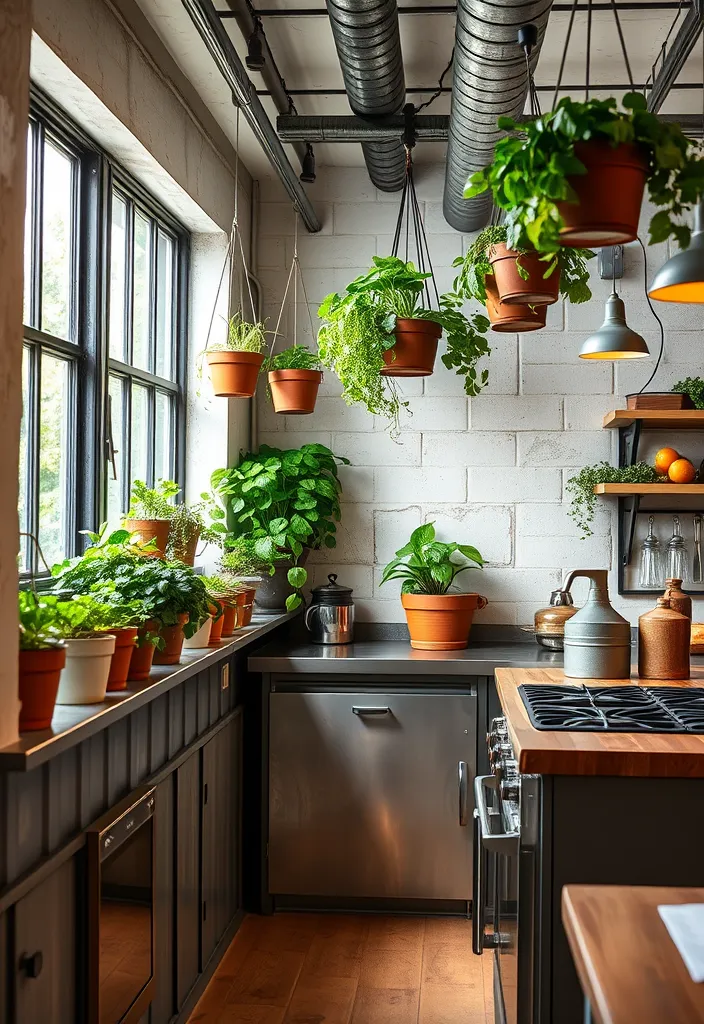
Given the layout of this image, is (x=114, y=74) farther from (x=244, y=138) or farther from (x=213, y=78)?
(x=244, y=138)

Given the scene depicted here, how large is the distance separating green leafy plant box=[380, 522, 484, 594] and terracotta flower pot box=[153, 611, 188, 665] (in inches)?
60.2

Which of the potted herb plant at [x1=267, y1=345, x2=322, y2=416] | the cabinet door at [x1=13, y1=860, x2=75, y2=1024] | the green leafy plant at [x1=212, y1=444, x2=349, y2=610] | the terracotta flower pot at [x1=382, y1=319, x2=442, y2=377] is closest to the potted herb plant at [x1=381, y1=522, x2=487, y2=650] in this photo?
the green leafy plant at [x1=212, y1=444, x2=349, y2=610]

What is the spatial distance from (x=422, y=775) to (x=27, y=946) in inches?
80.1

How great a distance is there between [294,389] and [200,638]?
1260mm

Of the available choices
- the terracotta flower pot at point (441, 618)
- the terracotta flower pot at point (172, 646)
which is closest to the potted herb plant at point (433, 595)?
the terracotta flower pot at point (441, 618)

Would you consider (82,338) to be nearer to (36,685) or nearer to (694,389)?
(36,685)

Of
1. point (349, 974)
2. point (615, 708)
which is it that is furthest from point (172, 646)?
point (349, 974)

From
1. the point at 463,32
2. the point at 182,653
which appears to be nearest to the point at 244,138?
the point at 463,32

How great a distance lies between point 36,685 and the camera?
5.96 feet

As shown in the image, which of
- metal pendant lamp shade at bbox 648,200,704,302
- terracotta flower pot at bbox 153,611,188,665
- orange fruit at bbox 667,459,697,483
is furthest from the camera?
orange fruit at bbox 667,459,697,483

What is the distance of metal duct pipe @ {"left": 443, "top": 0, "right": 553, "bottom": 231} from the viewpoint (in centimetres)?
250

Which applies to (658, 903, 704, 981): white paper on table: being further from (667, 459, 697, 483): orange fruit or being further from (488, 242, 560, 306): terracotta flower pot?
(667, 459, 697, 483): orange fruit

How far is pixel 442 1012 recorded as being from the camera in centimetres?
293

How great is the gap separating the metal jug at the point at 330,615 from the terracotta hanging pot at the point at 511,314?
137 cm
